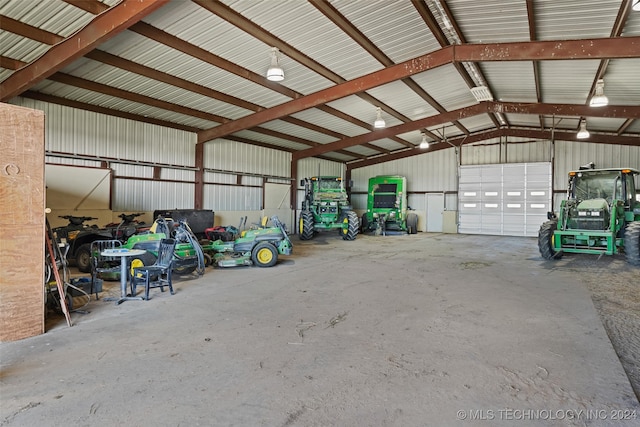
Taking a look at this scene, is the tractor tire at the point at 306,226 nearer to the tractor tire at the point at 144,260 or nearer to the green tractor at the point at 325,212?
the green tractor at the point at 325,212

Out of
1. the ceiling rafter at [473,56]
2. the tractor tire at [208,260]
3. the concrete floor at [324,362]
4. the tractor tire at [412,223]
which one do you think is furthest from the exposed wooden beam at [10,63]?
the tractor tire at [412,223]

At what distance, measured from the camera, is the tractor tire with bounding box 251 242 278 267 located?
736 cm

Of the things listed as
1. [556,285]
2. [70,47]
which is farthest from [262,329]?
[70,47]

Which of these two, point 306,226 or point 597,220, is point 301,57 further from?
point 597,220

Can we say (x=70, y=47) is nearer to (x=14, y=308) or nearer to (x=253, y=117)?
(x=14, y=308)

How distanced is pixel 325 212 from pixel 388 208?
11.1 ft

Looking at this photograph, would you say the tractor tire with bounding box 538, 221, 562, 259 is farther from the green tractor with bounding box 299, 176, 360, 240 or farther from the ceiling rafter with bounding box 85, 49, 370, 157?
the ceiling rafter with bounding box 85, 49, 370, 157

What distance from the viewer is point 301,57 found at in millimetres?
7387

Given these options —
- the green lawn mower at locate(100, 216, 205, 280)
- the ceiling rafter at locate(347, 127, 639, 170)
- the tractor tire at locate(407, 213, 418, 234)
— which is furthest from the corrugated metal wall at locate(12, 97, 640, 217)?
the green lawn mower at locate(100, 216, 205, 280)

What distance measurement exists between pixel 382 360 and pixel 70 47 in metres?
6.57

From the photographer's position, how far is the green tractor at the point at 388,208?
48.8ft

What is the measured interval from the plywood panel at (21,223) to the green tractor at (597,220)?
919 cm

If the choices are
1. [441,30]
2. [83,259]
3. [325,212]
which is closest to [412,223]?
[325,212]

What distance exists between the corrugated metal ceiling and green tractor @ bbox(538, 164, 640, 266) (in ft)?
7.40
